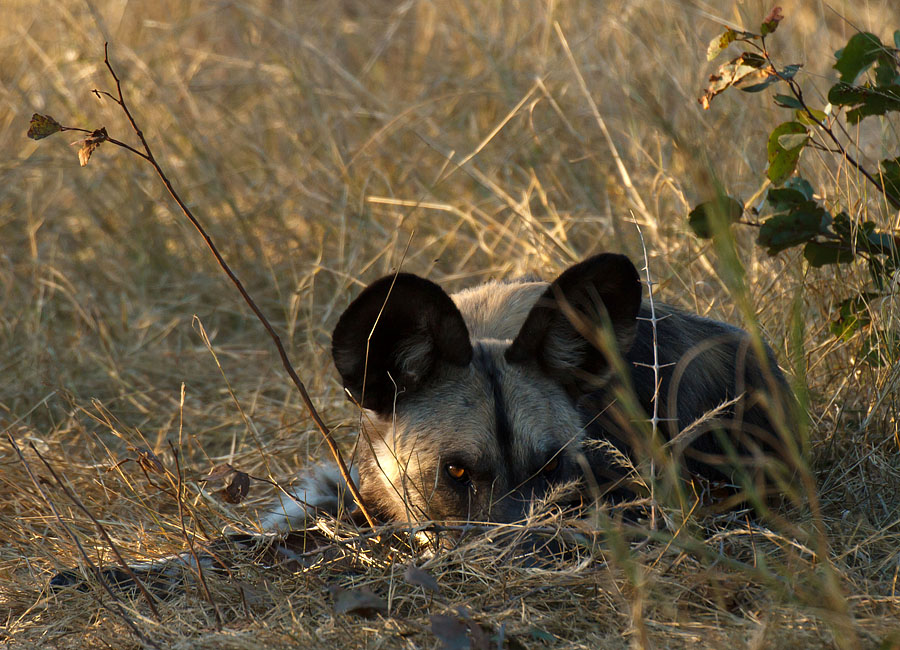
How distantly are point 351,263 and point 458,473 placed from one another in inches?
90.1

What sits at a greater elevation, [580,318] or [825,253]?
[580,318]

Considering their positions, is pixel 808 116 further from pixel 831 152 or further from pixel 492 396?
pixel 492 396

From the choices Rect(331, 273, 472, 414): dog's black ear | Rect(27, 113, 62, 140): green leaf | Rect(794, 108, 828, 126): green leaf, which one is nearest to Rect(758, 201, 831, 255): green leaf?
Rect(794, 108, 828, 126): green leaf

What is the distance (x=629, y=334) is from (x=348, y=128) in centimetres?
377

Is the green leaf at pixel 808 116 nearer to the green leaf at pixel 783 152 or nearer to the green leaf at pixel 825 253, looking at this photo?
the green leaf at pixel 783 152

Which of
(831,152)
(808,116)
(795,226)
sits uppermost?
(808,116)

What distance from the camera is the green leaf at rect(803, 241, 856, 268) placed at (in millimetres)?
3322

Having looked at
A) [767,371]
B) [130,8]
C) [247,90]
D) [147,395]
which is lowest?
[147,395]

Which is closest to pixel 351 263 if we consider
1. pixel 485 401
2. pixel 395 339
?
pixel 395 339

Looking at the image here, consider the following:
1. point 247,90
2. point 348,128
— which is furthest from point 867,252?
point 247,90

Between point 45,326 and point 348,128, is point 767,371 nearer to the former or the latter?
point 45,326

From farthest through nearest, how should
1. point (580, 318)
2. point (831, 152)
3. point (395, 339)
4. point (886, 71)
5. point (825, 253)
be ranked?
1. point (825, 253)
2. point (831, 152)
3. point (886, 71)
4. point (395, 339)
5. point (580, 318)

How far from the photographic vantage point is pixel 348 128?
20.1 feet

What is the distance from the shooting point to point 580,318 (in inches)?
102
